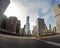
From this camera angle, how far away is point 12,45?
7.61ft

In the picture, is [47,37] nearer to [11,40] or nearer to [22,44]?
[22,44]

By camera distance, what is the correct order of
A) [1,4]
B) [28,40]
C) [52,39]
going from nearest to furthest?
[28,40] → [52,39] → [1,4]

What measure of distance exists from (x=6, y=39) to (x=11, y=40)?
141 mm

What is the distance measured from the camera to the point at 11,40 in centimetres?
243

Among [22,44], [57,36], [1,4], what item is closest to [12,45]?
[22,44]

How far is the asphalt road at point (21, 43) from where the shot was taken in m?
2.26

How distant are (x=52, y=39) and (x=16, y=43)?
1.19 metres

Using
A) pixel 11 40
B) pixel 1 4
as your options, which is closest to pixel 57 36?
pixel 11 40

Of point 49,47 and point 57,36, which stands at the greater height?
point 57,36

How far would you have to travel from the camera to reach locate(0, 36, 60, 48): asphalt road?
2.26 m

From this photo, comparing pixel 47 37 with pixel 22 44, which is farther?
pixel 47 37

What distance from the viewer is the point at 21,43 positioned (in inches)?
97.5

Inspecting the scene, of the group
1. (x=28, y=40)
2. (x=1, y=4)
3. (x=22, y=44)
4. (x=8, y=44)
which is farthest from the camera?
(x=1, y=4)

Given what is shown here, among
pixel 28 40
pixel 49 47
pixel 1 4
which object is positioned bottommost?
pixel 49 47
